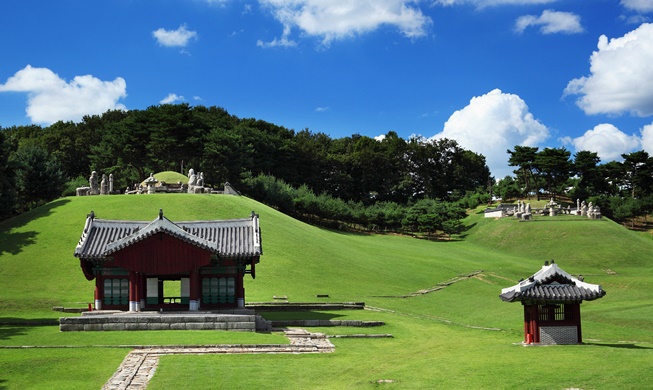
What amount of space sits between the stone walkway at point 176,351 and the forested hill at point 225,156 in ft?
140

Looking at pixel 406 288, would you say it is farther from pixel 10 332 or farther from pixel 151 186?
pixel 151 186

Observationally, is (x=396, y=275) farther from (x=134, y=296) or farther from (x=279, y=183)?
(x=279, y=183)

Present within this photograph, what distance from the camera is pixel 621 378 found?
19781mm

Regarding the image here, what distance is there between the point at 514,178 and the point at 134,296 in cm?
12005

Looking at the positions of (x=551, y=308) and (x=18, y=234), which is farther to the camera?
(x=18, y=234)

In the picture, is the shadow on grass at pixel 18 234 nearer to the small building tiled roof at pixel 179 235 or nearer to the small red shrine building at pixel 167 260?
the small building tiled roof at pixel 179 235

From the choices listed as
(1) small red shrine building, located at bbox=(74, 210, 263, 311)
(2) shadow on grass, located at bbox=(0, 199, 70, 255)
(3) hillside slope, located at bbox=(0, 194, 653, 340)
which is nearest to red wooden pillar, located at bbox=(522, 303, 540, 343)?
(3) hillside slope, located at bbox=(0, 194, 653, 340)

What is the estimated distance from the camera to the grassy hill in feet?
73.6

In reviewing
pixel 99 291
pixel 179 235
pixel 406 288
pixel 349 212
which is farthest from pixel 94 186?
pixel 179 235

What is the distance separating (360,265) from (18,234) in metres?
32.4

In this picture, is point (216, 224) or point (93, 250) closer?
point (93, 250)

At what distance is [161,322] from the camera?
3353 centimetres

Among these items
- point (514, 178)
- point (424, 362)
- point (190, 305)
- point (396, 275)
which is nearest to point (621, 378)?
point (424, 362)

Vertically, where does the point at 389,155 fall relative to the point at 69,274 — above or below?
above
